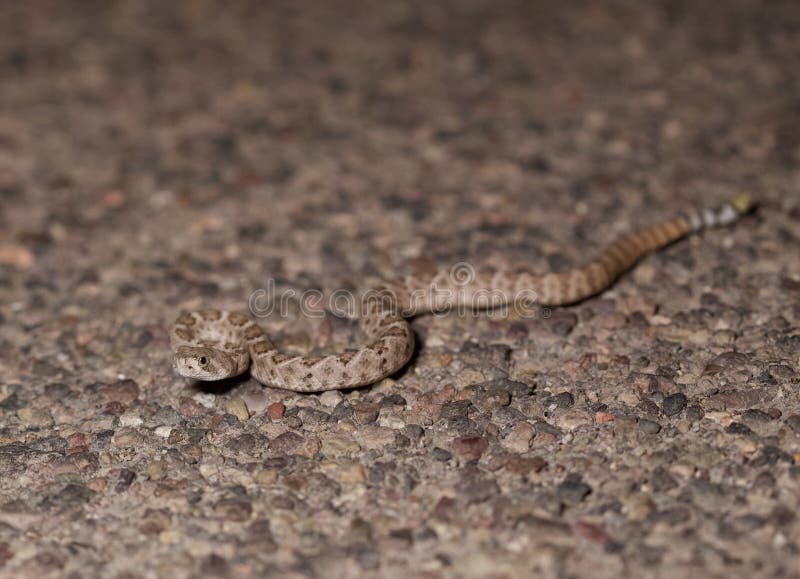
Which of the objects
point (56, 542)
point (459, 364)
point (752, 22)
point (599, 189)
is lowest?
point (56, 542)

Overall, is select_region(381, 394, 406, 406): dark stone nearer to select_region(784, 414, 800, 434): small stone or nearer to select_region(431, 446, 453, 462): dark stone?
select_region(431, 446, 453, 462): dark stone

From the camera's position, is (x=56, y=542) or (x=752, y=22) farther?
(x=752, y=22)

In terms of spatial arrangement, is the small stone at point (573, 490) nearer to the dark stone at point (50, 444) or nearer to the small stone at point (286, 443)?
the small stone at point (286, 443)

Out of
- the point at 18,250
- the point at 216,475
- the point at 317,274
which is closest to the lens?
the point at 216,475

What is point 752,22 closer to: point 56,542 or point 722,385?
point 722,385

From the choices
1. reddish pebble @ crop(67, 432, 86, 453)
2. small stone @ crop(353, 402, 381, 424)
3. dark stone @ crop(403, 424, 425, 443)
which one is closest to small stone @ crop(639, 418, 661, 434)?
dark stone @ crop(403, 424, 425, 443)

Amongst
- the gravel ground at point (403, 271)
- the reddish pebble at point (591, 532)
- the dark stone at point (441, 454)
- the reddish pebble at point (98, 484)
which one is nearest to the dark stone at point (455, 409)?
the gravel ground at point (403, 271)

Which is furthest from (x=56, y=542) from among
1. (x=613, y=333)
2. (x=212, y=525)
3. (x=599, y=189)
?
(x=599, y=189)
